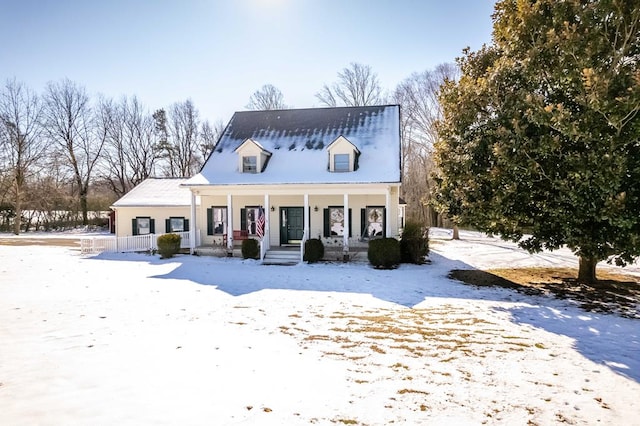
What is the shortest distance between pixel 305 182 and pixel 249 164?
3.64 metres

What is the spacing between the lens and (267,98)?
41.3 meters

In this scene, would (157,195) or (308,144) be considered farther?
(157,195)

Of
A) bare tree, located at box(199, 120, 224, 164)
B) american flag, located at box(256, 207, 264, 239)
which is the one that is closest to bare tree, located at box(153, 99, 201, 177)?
bare tree, located at box(199, 120, 224, 164)

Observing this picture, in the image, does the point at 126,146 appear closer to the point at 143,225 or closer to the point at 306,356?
the point at 143,225

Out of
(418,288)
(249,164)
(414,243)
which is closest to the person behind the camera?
(418,288)

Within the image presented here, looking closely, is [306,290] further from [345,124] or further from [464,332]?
[345,124]

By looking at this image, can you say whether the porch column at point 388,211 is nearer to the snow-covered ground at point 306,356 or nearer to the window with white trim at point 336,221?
the window with white trim at point 336,221

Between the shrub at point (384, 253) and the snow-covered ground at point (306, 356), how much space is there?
3679 mm

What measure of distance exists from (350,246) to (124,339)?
40.7 feet

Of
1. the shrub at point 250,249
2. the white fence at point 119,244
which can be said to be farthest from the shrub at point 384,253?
the white fence at point 119,244

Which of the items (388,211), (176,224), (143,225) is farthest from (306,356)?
(143,225)

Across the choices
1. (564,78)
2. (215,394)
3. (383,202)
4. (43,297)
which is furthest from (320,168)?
(215,394)

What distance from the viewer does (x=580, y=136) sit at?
344 inches

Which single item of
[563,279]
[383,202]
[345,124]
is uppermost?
[345,124]
